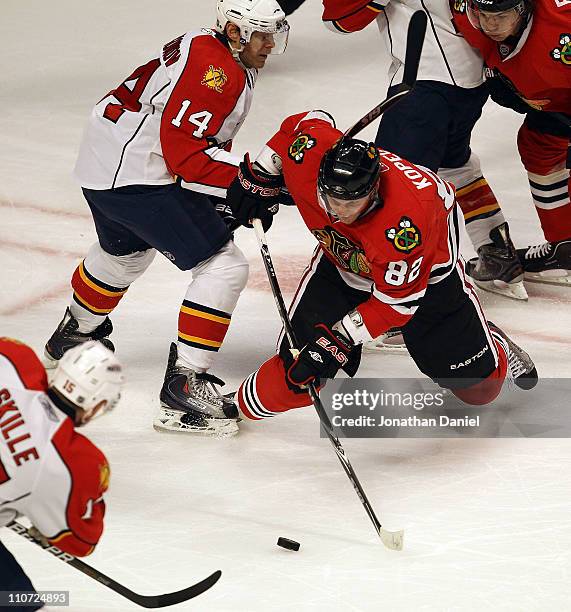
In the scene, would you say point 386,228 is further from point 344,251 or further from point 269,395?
point 269,395

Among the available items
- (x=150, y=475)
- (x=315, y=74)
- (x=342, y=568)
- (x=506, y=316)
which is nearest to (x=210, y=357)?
(x=150, y=475)

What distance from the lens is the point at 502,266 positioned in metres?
4.40

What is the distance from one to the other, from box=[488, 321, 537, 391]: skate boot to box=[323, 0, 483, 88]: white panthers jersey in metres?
0.87

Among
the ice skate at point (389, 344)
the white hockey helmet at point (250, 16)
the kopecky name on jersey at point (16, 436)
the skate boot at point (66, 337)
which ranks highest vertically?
the white hockey helmet at point (250, 16)

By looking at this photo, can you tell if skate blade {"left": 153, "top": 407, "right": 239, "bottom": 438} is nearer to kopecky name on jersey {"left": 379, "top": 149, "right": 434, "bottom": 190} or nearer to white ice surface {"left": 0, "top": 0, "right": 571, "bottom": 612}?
white ice surface {"left": 0, "top": 0, "right": 571, "bottom": 612}

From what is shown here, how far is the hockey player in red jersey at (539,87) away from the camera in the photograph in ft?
11.8

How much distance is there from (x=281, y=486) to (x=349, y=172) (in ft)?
A: 2.82

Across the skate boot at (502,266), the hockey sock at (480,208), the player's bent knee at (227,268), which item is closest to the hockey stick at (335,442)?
the player's bent knee at (227,268)

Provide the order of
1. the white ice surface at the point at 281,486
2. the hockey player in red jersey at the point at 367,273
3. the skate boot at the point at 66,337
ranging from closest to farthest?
the white ice surface at the point at 281,486
the hockey player in red jersey at the point at 367,273
the skate boot at the point at 66,337

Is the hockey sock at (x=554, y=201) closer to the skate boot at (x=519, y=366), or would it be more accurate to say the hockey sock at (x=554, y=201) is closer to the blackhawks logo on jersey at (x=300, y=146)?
the skate boot at (x=519, y=366)

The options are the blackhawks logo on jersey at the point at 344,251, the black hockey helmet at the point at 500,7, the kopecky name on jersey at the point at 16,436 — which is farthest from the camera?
the black hockey helmet at the point at 500,7

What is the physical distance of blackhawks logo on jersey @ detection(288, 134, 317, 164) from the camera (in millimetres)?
A: 3164

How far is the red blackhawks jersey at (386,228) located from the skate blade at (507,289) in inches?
45.5

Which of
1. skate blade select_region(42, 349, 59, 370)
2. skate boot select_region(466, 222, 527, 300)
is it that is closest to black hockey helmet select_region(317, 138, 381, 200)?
skate blade select_region(42, 349, 59, 370)
